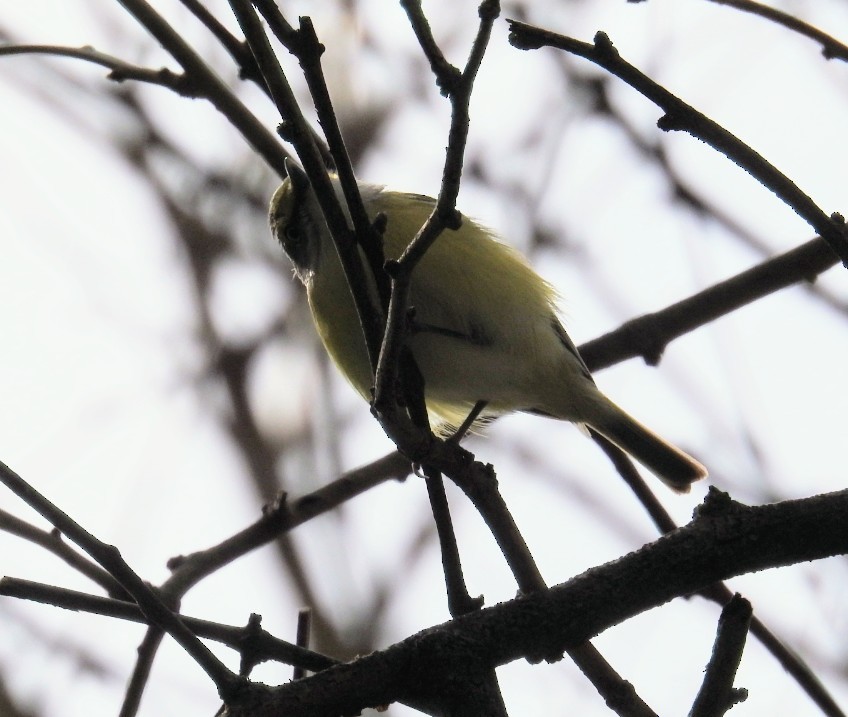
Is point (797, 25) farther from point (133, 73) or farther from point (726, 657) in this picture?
point (133, 73)

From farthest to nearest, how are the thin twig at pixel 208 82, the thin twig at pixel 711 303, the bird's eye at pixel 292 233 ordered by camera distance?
the bird's eye at pixel 292 233
the thin twig at pixel 711 303
the thin twig at pixel 208 82

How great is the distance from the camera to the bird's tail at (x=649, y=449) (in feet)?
13.6

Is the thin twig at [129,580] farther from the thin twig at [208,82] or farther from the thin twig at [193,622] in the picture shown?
the thin twig at [208,82]

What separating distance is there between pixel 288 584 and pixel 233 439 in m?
1.07

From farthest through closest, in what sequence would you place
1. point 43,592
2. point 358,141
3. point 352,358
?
point 358,141 < point 352,358 < point 43,592

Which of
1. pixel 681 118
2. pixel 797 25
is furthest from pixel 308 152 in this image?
pixel 797 25

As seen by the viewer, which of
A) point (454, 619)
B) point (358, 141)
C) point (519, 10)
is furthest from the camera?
point (358, 141)

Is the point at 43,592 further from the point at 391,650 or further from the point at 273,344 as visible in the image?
the point at 273,344

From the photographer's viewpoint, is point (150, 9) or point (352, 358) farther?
point (352, 358)

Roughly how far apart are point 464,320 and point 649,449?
1.21 m

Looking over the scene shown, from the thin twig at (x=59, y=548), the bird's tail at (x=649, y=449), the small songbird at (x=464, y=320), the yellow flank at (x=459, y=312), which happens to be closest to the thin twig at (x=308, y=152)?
the thin twig at (x=59, y=548)

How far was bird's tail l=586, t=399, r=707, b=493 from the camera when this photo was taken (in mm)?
4145

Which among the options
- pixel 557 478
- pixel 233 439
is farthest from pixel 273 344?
pixel 557 478

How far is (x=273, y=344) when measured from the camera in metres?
7.25
